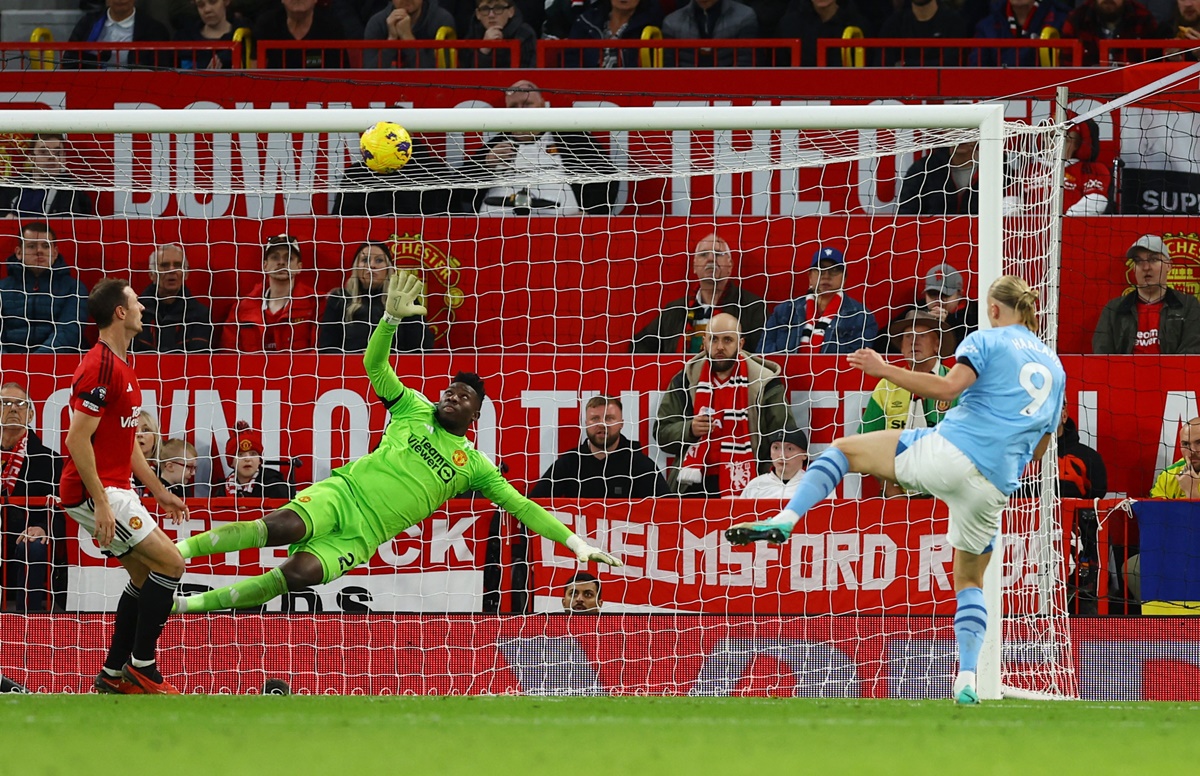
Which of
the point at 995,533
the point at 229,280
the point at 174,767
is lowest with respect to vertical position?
the point at 174,767

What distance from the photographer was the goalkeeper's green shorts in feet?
23.2

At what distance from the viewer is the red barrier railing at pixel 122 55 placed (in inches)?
428

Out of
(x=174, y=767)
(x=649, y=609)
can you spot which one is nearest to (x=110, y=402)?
(x=174, y=767)

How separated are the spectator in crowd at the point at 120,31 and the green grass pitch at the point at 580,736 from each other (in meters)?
7.57

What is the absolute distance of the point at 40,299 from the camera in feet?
31.0

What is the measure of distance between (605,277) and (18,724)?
5.60m

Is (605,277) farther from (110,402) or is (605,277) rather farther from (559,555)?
(110,402)

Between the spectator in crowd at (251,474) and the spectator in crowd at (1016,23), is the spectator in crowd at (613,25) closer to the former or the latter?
the spectator in crowd at (1016,23)

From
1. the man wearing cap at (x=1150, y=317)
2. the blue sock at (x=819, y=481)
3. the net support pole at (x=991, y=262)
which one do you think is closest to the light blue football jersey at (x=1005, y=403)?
the blue sock at (x=819, y=481)

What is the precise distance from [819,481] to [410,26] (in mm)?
7208

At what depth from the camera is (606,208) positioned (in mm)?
10391

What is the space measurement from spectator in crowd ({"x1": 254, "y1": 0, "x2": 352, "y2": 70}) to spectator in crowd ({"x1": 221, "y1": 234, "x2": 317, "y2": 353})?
2.64 metres

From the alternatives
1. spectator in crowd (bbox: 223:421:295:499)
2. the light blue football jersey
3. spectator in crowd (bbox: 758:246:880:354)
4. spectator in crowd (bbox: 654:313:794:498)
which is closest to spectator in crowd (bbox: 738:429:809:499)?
spectator in crowd (bbox: 654:313:794:498)

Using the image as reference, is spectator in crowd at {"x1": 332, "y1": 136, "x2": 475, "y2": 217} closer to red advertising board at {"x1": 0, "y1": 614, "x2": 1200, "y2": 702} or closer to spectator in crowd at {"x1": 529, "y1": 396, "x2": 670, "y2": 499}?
spectator in crowd at {"x1": 529, "y1": 396, "x2": 670, "y2": 499}
